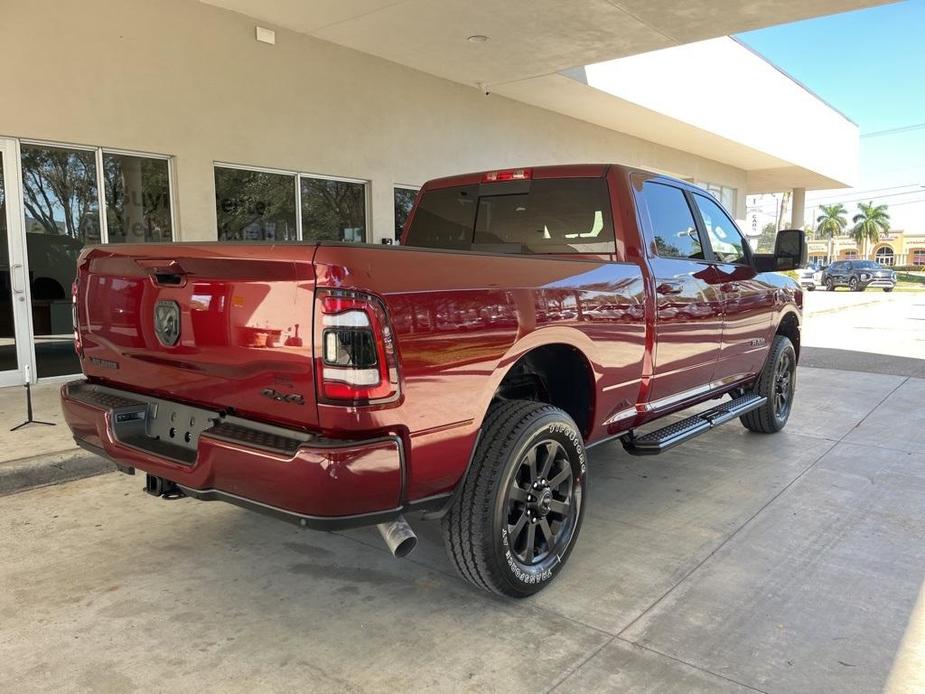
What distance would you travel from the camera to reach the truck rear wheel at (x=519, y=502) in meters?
2.86

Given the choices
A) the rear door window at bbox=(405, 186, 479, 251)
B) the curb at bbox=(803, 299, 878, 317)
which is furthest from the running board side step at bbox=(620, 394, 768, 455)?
the curb at bbox=(803, 299, 878, 317)

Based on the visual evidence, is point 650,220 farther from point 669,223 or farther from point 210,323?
point 210,323

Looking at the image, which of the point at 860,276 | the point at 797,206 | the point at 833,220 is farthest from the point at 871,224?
the point at 797,206

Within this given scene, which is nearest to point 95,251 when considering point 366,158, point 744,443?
point 744,443

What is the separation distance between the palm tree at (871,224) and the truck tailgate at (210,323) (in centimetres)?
10785

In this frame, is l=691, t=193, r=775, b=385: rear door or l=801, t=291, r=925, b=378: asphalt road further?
l=801, t=291, r=925, b=378: asphalt road

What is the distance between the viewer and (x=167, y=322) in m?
2.78

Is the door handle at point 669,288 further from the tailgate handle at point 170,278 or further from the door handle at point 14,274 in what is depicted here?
the door handle at point 14,274

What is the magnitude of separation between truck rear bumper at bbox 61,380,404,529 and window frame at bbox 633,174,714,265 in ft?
7.49

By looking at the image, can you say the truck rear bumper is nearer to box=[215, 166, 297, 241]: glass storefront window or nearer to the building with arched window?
box=[215, 166, 297, 241]: glass storefront window

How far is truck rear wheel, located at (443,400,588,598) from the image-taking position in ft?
9.38

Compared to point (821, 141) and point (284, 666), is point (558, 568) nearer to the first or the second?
point (284, 666)

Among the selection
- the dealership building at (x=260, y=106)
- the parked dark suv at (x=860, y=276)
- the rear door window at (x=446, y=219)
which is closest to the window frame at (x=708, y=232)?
the rear door window at (x=446, y=219)

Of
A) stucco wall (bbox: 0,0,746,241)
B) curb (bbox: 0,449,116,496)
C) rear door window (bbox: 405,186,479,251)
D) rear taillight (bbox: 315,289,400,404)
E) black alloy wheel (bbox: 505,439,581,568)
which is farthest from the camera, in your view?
stucco wall (bbox: 0,0,746,241)
